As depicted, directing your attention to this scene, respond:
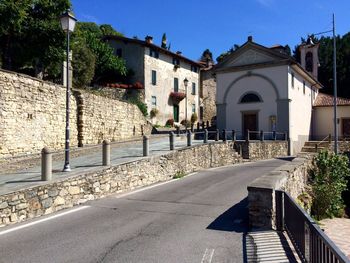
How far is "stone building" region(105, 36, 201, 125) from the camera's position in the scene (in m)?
38.5

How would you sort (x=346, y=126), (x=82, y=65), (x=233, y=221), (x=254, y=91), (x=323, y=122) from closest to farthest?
1. (x=233, y=221)
2. (x=82, y=65)
3. (x=254, y=91)
4. (x=346, y=126)
5. (x=323, y=122)

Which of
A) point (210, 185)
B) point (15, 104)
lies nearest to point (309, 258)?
point (210, 185)

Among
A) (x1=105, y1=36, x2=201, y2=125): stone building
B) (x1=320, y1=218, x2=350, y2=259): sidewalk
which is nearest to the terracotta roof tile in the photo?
(x1=105, y1=36, x2=201, y2=125): stone building

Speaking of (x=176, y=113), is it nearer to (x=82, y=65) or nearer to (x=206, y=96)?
(x=206, y=96)

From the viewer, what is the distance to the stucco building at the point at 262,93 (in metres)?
31.0

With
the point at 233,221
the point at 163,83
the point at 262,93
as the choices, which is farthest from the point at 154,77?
the point at 233,221

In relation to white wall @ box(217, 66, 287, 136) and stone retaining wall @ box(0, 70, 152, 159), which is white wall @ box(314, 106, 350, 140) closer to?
white wall @ box(217, 66, 287, 136)

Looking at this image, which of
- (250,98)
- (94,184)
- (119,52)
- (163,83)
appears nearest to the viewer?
(94,184)

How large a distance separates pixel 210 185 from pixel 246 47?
21337 mm

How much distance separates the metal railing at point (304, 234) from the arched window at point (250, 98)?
2532cm

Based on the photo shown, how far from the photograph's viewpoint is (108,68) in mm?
37531

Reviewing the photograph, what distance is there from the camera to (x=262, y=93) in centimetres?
3206

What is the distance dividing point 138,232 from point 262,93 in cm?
2627

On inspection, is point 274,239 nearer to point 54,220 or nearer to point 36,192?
point 54,220
